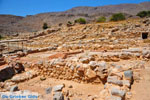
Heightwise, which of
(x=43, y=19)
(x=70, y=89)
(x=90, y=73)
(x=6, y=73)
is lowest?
(x=70, y=89)

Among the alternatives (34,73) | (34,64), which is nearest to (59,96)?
(34,73)

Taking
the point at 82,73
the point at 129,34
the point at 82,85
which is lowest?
the point at 82,85

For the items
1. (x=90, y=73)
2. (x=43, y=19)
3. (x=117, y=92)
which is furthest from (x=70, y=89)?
(x=43, y=19)

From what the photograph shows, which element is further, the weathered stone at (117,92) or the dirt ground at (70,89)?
the dirt ground at (70,89)

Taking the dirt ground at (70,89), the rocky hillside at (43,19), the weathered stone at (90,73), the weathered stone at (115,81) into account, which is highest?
the rocky hillside at (43,19)

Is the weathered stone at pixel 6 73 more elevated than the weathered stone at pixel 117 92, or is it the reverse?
the weathered stone at pixel 117 92

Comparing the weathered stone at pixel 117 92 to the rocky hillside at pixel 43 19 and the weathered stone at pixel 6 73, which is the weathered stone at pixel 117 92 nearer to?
the weathered stone at pixel 6 73

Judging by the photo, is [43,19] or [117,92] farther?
[43,19]

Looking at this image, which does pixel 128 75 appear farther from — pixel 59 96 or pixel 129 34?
pixel 129 34

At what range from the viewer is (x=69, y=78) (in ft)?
15.1

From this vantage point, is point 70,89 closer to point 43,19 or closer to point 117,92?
point 117,92

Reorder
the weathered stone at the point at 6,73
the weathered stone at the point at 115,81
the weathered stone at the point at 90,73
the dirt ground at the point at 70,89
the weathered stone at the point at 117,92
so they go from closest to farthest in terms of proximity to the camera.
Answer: the weathered stone at the point at 117,92 < the weathered stone at the point at 115,81 < the dirt ground at the point at 70,89 < the weathered stone at the point at 90,73 < the weathered stone at the point at 6,73

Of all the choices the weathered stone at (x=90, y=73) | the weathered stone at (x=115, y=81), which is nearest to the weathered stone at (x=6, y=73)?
the weathered stone at (x=90, y=73)

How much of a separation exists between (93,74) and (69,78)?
1.18 m
